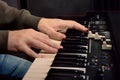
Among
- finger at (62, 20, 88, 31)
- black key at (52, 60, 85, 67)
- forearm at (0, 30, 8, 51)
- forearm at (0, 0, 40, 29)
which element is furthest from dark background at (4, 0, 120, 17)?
black key at (52, 60, 85, 67)

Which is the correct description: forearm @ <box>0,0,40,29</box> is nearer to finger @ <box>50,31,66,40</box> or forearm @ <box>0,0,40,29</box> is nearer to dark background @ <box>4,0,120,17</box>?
finger @ <box>50,31,66,40</box>

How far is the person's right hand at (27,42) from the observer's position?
3.58 feet

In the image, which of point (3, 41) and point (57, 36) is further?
point (57, 36)

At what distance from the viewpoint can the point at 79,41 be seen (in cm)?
125

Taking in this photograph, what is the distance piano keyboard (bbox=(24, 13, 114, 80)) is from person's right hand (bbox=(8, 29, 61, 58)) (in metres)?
0.05

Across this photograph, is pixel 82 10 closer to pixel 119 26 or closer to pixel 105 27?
pixel 105 27

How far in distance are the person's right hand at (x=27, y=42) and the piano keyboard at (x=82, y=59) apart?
0.17 feet

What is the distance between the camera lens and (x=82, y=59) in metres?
1.07

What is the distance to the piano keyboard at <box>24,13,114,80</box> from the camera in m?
0.97

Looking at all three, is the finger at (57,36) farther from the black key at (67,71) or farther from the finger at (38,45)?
the black key at (67,71)

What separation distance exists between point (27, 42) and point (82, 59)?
21 centimetres

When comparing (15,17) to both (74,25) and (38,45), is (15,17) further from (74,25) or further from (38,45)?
(38,45)

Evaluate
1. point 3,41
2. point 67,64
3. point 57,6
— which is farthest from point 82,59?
point 57,6

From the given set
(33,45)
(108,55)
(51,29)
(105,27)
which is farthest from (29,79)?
(105,27)
